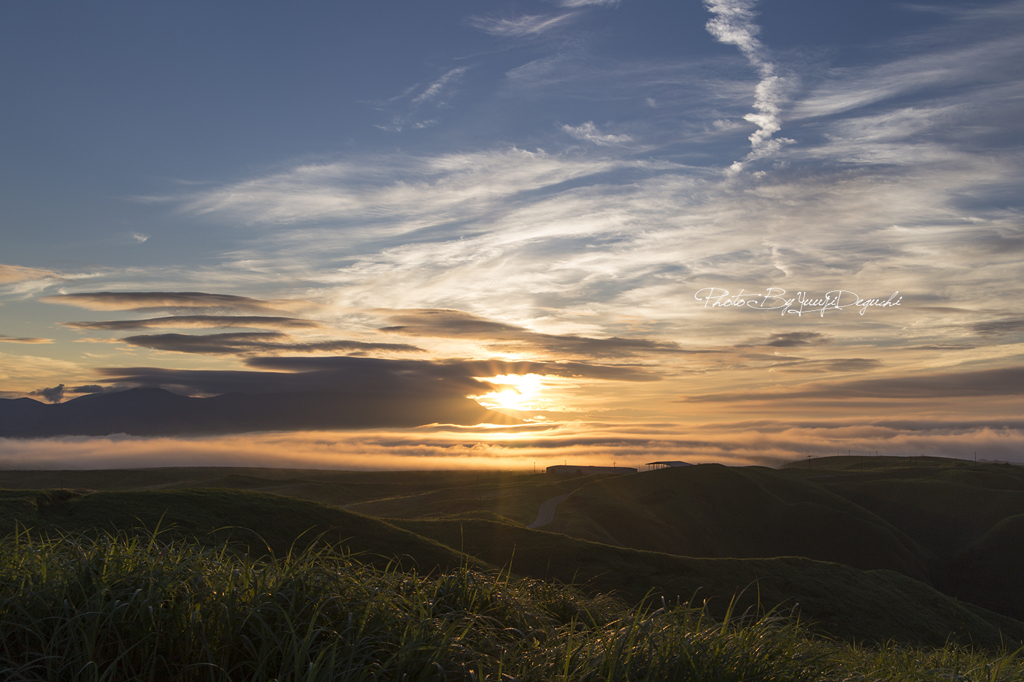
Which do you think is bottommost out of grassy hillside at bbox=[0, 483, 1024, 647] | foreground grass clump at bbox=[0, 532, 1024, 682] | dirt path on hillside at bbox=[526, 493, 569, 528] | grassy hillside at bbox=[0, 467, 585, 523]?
grassy hillside at bbox=[0, 467, 585, 523]

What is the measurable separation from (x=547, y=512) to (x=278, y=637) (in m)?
96.7

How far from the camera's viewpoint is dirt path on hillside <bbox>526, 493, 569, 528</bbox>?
90562 millimetres

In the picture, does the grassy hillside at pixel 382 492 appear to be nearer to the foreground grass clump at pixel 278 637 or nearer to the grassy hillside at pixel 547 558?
the grassy hillside at pixel 547 558

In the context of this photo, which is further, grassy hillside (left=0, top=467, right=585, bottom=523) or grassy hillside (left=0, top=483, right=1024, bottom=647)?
grassy hillside (left=0, top=467, right=585, bottom=523)

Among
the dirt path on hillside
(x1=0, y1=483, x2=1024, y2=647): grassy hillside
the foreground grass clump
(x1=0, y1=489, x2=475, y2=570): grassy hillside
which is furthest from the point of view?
the dirt path on hillside

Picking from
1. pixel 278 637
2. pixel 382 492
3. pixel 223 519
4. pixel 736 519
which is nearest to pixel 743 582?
pixel 223 519

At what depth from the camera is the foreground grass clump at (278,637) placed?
25.2 feet

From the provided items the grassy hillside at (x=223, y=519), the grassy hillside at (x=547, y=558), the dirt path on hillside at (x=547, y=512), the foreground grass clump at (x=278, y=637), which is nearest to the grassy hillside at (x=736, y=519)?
the dirt path on hillside at (x=547, y=512)

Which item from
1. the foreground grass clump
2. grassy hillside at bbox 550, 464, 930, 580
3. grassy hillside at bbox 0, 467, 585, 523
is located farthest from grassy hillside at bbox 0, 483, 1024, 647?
grassy hillside at bbox 550, 464, 930, 580

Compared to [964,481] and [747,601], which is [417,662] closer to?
[747,601]

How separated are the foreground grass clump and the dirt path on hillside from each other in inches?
3155

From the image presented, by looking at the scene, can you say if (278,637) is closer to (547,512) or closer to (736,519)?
(547,512)

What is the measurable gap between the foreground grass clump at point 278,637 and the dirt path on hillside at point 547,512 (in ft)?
263

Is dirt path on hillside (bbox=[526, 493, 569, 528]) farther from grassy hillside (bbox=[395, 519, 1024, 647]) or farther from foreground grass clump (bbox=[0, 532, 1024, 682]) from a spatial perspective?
foreground grass clump (bbox=[0, 532, 1024, 682])
